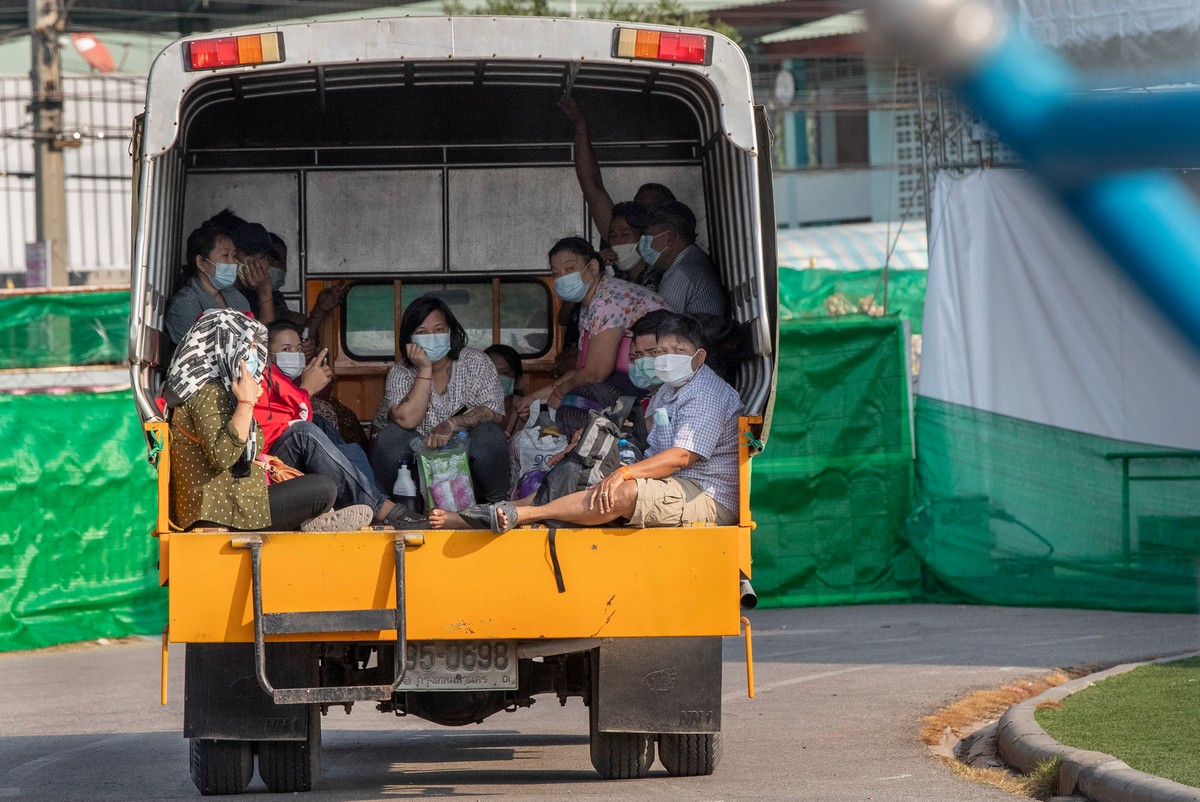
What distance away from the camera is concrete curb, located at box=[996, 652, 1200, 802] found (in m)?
5.73

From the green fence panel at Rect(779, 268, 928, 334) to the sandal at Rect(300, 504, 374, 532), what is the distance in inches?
611

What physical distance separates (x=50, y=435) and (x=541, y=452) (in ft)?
20.8

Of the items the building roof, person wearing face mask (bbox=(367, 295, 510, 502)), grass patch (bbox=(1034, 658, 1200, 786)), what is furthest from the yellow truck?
the building roof

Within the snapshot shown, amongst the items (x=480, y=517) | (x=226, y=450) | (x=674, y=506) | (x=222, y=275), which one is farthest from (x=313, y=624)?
(x=222, y=275)

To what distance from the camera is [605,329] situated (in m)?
7.78

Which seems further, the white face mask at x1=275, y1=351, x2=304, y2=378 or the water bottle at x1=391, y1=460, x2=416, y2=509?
the white face mask at x1=275, y1=351, x2=304, y2=378

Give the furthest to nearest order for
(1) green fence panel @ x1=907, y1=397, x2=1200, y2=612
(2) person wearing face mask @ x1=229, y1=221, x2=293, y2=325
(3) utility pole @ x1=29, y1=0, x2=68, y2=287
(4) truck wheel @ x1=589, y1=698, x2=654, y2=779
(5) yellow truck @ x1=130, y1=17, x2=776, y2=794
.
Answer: (3) utility pole @ x1=29, y1=0, x2=68, y2=287 < (1) green fence panel @ x1=907, y1=397, x2=1200, y2=612 < (2) person wearing face mask @ x1=229, y1=221, x2=293, y2=325 < (4) truck wheel @ x1=589, y1=698, x2=654, y2=779 < (5) yellow truck @ x1=130, y1=17, x2=776, y2=794

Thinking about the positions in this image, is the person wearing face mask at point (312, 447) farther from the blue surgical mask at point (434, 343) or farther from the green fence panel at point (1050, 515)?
the green fence panel at point (1050, 515)

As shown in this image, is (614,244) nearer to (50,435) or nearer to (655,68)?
(655,68)

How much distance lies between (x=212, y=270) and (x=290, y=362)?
81cm

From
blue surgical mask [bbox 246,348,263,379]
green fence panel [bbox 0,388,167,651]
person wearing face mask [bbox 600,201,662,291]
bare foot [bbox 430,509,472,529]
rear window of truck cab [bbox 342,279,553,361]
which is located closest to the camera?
bare foot [bbox 430,509,472,529]

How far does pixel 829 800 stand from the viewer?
20.5 feet

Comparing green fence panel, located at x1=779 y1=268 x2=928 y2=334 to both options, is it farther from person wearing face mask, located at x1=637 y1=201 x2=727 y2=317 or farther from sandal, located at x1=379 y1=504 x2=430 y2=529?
sandal, located at x1=379 y1=504 x2=430 y2=529

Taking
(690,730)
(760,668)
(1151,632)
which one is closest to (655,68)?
(690,730)
